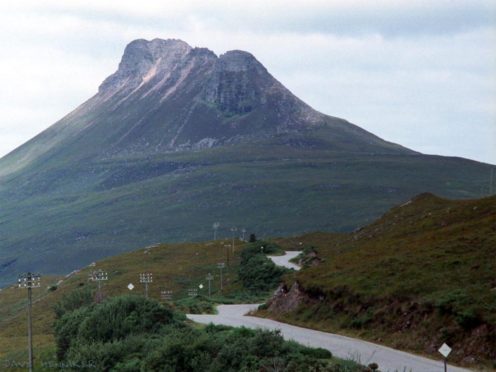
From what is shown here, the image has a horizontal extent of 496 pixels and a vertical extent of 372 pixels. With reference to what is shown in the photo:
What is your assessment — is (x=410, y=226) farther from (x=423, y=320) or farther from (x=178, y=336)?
(x=178, y=336)

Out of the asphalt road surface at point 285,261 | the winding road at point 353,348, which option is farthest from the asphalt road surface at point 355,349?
the asphalt road surface at point 285,261

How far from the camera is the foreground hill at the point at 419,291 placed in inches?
1636

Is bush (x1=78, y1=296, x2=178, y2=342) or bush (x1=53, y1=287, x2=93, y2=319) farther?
bush (x1=53, y1=287, x2=93, y2=319)

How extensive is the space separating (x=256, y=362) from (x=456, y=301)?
1172cm

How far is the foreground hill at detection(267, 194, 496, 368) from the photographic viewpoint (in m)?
41.6

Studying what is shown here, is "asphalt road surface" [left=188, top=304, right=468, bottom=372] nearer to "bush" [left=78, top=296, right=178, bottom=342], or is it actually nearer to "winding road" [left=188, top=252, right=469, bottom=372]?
"winding road" [left=188, top=252, right=469, bottom=372]

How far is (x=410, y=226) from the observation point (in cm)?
7544

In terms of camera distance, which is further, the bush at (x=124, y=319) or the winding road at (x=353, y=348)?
the bush at (x=124, y=319)

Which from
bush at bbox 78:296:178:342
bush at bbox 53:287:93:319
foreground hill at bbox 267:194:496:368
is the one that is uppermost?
foreground hill at bbox 267:194:496:368

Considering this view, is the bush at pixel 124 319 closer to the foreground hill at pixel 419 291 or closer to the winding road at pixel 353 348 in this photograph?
the winding road at pixel 353 348

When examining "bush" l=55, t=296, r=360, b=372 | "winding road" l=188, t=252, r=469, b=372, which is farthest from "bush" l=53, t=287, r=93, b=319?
"winding road" l=188, t=252, r=469, b=372

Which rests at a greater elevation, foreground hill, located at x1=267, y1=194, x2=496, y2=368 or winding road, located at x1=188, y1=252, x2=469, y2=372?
foreground hill, located at x1=267, y1=194, x2=496, y2=368

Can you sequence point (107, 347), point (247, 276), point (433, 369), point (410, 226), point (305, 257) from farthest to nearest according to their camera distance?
1. point (305, 257)
2. point (247, 276)
3. point (410, 226)
4. point (107, 347)
5. point (433, 369)

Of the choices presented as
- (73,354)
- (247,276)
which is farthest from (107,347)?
(247,276)
